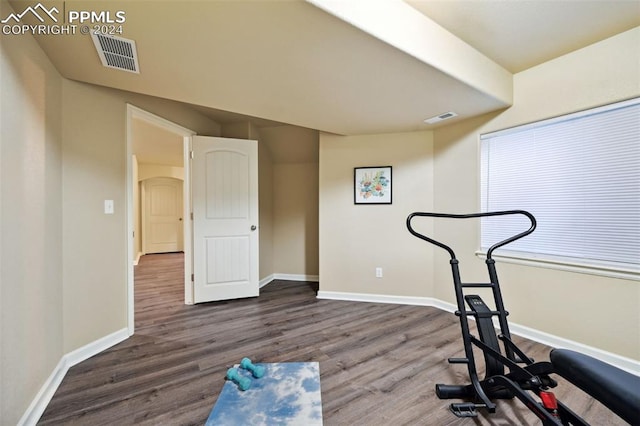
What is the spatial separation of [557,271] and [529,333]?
62 cm

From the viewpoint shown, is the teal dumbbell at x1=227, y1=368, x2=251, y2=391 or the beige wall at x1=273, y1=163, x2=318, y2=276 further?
the beige wall at x1=273, y1=163, x2=318, y2=276

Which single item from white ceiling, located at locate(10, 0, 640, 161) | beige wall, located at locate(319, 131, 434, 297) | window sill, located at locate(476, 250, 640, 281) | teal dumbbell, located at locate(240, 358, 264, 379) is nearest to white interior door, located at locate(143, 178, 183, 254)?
beige wall, located at locate(319, 131, 434, 297)

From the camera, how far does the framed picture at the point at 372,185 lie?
11.1 feet

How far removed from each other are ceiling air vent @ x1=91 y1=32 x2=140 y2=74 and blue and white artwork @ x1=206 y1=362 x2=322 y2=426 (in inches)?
85.6

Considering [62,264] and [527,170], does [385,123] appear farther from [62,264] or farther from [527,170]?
[62,264]

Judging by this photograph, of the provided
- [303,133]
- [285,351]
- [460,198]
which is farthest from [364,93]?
[285,351]

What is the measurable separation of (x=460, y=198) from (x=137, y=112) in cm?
341

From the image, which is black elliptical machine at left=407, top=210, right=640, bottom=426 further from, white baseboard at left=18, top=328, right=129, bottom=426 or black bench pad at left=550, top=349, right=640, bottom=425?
white baseboard at left=18, top=328, right=129, bottom=426

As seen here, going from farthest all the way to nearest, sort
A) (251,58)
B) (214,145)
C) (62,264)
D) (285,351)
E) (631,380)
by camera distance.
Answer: (214,145)
(285,351)
(62,264)
(251,58)
(631,380)

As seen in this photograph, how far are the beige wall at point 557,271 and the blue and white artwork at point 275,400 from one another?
2.02 metres

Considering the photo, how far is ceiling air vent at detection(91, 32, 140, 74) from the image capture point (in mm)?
1499

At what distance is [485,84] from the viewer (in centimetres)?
221

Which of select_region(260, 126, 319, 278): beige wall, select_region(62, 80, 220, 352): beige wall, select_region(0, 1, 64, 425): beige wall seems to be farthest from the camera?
select_region(260, 126, 319, 278): beige wall

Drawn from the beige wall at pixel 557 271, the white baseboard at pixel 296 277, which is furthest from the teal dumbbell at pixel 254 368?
the white baseboard at pixel 296 277
